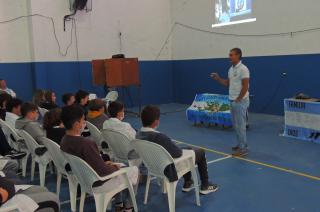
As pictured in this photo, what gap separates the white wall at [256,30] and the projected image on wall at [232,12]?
13 centimetres

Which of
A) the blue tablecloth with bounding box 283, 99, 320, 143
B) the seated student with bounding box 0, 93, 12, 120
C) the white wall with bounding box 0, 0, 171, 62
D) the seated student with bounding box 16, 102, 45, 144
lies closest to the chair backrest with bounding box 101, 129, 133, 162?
the seated student with bounding box 16, 102, 45, 144

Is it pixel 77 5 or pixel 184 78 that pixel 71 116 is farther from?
pixel 184 78

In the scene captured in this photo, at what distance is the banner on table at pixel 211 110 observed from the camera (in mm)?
6066

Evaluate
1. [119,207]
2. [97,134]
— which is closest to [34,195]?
[119,207]

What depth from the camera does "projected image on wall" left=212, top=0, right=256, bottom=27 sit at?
7700 mm

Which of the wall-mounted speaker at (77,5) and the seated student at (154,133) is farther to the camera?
the wall-mounted speaker at (77,5)

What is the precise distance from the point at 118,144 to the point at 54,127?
721mm

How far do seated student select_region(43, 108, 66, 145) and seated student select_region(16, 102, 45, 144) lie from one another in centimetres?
17

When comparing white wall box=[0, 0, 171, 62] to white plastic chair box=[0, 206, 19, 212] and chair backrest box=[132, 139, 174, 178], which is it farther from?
white plastic chair box=[0, 206, 19, 212]

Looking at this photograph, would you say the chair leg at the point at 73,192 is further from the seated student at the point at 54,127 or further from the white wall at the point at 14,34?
the white wall at the point at 14,34

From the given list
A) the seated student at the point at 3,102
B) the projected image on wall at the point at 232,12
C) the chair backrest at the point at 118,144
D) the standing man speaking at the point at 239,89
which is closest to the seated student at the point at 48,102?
the seated student at the point at 3,102

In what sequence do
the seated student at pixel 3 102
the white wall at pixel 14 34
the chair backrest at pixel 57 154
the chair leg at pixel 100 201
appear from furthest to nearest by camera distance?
the white wall at pixel 14 34 < the seated student at pixel 3 102 < the chair backrest at pixel 57 154 < the chair leg at pixel 100 201

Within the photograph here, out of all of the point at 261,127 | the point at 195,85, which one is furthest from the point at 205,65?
the point at 261,127

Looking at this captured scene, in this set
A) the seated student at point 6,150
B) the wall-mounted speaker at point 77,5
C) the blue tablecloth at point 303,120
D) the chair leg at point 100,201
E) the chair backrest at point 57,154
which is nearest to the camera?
the chair leg at point 100,201
